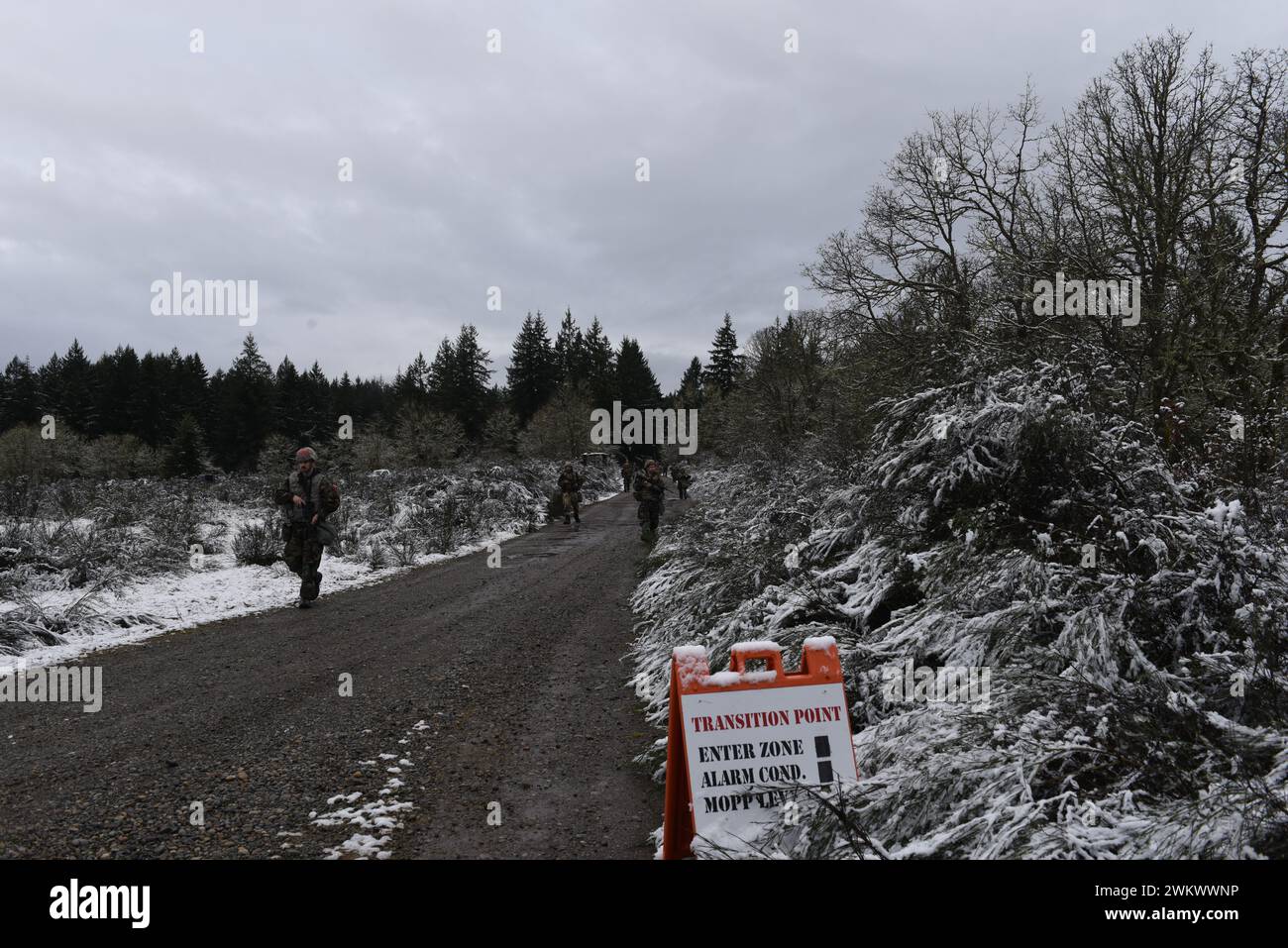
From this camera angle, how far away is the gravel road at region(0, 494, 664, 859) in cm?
322

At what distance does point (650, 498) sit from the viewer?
1608cm

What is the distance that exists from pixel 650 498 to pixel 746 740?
43.2 feet

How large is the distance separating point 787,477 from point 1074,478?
27.5 ft

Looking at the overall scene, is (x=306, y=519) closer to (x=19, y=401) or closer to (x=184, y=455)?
(x=184, y=455)

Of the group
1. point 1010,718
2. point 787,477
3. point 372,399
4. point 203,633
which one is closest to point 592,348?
point 372,399

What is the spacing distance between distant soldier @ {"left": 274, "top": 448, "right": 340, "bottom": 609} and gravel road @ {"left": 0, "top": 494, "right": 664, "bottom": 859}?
1156mm

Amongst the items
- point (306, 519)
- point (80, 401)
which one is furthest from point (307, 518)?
point (80, 401)

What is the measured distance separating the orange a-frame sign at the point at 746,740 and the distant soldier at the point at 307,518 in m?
7.25

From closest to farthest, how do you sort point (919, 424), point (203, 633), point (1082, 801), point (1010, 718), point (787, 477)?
point (1082, 801)
point (1010, 718)
point (919, 424)
point (203, 633)
point (787, 477)

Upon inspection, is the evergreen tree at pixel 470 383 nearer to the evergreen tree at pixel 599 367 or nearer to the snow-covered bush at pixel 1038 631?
the evergreen tree at pixel 599 367

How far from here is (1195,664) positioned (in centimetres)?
328

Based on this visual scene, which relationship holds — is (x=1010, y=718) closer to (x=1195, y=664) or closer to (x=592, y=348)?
(x=1195, y=664)

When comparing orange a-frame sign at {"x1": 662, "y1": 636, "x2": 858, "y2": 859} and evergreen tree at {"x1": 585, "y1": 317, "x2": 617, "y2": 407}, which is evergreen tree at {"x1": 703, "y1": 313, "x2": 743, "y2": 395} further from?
orange a-frame sign at {"x1": 662, "y1": 636, "x2": 858, "y2": 859}

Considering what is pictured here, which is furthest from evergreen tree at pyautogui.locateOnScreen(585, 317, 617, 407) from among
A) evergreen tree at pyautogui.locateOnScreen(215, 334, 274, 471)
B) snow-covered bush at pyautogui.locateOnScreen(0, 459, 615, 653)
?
snow-covered bush at pyautogui.locateOnScreen(0, 459, 615, 653)
